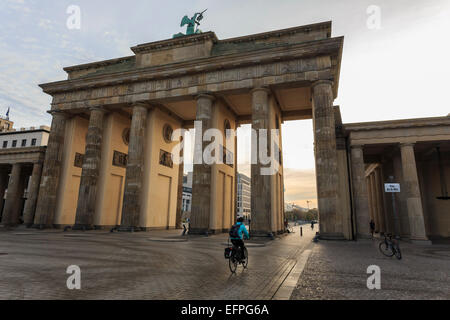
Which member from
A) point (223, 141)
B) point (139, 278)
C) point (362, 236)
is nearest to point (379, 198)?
point (362, 236)

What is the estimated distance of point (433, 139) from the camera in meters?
20.5

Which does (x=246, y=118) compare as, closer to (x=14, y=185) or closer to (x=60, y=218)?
(x=60, y=218)

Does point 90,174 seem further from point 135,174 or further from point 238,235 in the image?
point 238,235

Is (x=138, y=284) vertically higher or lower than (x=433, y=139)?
lower

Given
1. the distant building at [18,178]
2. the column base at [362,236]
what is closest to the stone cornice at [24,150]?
the distant building at [18,178]

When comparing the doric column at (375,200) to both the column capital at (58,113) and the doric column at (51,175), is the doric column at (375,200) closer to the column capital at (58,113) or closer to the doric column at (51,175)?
the doric column at (51,175)

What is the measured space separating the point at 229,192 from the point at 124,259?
18.8m

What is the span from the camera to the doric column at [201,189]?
71.6 ft

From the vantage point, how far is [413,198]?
20391mm

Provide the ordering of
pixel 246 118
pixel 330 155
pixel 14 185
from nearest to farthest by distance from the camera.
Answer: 1. pixel 330 155
2. pixel 246 118
3. pixel 14 185

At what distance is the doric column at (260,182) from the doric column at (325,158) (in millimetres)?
3760

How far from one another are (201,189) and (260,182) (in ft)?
16.3

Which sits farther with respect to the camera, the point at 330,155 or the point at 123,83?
the point at 123,83
